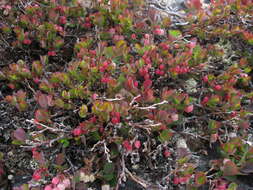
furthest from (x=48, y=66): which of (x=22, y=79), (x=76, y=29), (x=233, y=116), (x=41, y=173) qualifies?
(x=233, y=116)

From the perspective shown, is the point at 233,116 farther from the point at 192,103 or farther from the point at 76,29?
the point at 76,29

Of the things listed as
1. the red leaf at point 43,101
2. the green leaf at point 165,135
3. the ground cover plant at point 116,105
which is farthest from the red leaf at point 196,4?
the red leaf at point 43,101

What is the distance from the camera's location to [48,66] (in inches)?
90.7

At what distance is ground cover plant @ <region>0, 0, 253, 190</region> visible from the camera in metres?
1.82

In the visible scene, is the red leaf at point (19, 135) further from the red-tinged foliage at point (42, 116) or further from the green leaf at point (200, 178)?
the green leaf at point (200, 178)

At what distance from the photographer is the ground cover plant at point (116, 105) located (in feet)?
5.98

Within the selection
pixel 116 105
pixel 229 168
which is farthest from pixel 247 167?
pixel 116 105

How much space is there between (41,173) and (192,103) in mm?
1151

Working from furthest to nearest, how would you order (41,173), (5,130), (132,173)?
(5,130), (132,173), (41,173)

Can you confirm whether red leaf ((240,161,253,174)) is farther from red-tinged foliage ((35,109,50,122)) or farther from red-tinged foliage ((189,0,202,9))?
red-tinged foliage ((189,0,202,9))

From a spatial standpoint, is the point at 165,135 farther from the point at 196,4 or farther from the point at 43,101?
the point at 196,4

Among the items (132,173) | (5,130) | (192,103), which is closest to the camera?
(132,173)

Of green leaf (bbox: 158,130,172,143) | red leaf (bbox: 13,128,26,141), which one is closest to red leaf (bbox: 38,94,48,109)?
red leaf (bbox: 13,128,26,141)

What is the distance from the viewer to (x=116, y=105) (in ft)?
5.82
